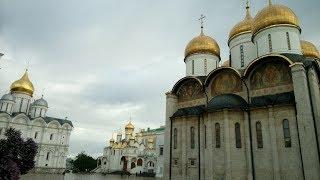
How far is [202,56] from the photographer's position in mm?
20516

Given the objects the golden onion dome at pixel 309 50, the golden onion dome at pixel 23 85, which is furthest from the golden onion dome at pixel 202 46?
the golden onion dome at pixel 23 85

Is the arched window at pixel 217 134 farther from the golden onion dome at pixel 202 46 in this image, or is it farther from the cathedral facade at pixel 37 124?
the cathedral facade at pixel 37 124

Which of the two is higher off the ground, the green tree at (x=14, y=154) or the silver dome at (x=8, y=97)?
the silver dome at (x=8, y=97)

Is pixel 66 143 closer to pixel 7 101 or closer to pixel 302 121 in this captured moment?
pixel 7 101

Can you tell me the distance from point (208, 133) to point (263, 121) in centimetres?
302

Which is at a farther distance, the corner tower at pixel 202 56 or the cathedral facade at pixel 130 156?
the cathedral facade at pixel 130 156

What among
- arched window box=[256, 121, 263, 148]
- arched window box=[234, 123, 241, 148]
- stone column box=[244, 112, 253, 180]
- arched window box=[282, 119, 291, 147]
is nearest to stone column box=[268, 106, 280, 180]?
arched window box=[282, 119, 291, 147]

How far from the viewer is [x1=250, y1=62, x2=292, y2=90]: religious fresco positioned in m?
14.6

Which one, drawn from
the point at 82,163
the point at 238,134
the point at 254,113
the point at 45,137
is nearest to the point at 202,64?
the point at 254,113

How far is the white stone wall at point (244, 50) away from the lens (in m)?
18.9

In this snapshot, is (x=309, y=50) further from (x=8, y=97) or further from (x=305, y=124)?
(x=8, y=97)

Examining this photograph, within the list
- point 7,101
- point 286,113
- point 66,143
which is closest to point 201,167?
point 286,113

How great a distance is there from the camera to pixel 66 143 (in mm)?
40375

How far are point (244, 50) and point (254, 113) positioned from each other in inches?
241
